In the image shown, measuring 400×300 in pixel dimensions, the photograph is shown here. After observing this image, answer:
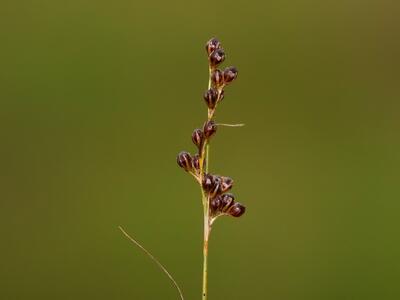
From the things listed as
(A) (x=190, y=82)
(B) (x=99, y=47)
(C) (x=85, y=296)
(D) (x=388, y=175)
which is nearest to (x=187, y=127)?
(A) (x=190, y=82)

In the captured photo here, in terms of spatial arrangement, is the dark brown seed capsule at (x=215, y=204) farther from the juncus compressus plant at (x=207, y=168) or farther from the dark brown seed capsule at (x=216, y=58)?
the dark brown seed capsule at (x=216, y=58)

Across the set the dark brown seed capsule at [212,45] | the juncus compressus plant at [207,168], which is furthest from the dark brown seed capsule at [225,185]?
the dark brown seed capsule at [212,45]

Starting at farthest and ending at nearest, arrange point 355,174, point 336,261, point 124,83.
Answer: point 124,83
point 355,174
point 336,261

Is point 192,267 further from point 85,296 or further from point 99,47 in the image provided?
point 99,47

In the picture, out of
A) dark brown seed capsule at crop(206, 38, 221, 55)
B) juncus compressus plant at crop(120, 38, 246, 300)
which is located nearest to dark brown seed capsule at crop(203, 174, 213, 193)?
juncus compressus plant at crop(120, 38, 246, 300)

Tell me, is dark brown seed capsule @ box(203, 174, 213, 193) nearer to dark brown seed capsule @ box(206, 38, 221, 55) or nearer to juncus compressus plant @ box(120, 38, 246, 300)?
juncus compressus plant @ box(120, 38, 246, 300)

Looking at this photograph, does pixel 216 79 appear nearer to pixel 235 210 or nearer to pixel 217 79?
pixel 217 79

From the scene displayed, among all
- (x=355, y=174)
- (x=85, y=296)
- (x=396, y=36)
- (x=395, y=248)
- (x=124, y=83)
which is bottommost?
(x=85, y=296)

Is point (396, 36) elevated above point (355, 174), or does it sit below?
above
